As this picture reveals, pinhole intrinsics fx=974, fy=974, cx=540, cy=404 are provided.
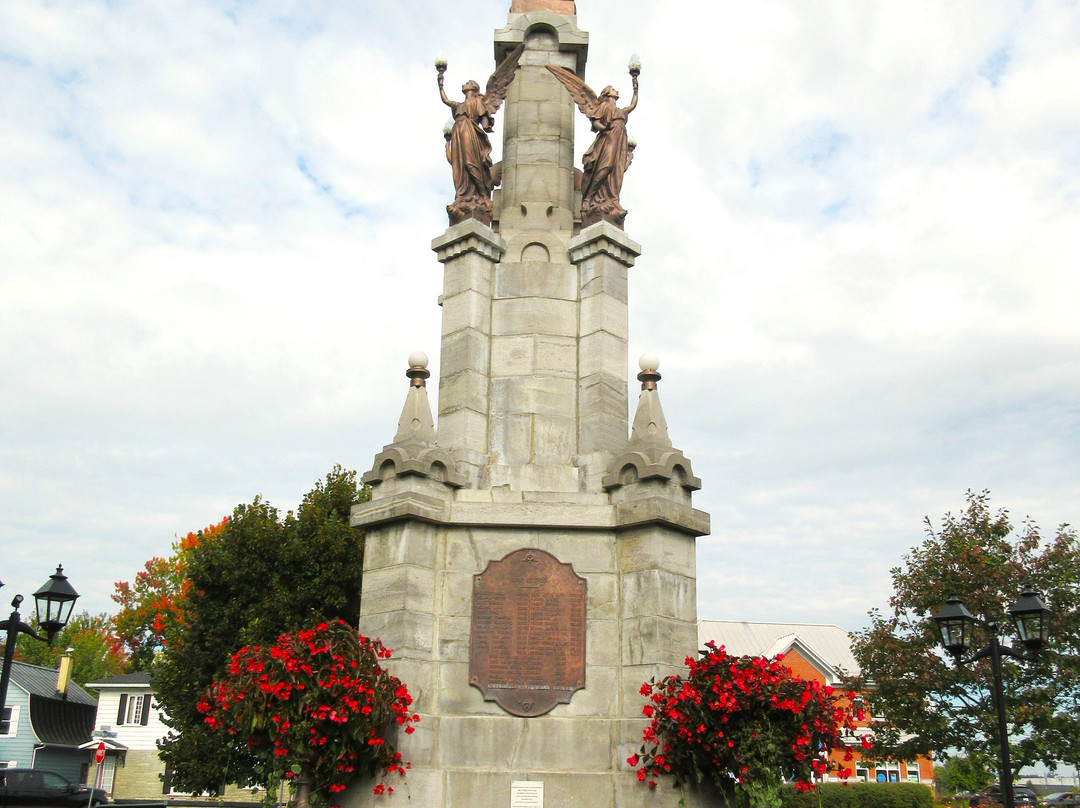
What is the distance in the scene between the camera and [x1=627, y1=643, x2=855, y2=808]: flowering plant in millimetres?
9078

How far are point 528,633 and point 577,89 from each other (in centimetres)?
753

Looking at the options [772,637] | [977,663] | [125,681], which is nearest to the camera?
[977,663]

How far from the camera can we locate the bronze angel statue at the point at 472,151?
12797 millimetres

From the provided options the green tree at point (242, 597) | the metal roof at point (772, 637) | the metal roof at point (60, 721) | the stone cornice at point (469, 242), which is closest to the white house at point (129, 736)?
the metal roof at point (60, 721)

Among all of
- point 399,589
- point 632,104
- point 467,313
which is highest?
point 632,104

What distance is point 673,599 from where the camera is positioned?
1046cm

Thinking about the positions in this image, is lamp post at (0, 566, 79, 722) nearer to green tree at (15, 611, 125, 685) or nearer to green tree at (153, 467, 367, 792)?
green tree at (153, 467, 367, 792)

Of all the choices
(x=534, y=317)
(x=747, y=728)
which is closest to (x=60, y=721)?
(x=534, y=317)

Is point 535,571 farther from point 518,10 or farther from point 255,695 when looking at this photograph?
point 518,10

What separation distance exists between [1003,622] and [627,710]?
532 inches

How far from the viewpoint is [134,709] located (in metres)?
44.5

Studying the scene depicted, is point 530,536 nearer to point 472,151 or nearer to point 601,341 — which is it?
point 601,341

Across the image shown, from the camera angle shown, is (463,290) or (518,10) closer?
(463,290)

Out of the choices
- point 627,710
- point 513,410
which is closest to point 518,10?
point 513,410
